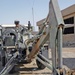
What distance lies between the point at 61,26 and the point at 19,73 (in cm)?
414

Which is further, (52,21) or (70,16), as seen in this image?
(70,16)

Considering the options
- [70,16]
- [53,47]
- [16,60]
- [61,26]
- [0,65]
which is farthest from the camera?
[70,16]

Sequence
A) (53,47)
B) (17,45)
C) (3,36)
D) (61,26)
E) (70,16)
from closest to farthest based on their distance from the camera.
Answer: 1. (61,26)
2. (53,47)
3. (17,45)
4. (3,36)
5. (70,16)

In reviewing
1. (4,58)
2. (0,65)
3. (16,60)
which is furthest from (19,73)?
(0,65)

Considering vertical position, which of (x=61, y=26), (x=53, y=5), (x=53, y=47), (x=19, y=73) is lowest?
(x=19, y=73)

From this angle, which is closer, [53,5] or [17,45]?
Answer: [53,5]

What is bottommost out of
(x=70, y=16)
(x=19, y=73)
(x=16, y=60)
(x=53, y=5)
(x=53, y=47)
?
(x=19, y=73)

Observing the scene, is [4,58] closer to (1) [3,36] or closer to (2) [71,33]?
(1) [3,36]

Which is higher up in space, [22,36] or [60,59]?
[22,36]

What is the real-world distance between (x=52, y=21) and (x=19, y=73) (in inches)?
148

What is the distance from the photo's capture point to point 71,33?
34.7m

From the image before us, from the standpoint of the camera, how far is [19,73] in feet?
24.1

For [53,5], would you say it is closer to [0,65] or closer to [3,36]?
[3,36]

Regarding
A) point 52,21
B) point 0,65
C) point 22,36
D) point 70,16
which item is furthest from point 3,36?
point 70,16
